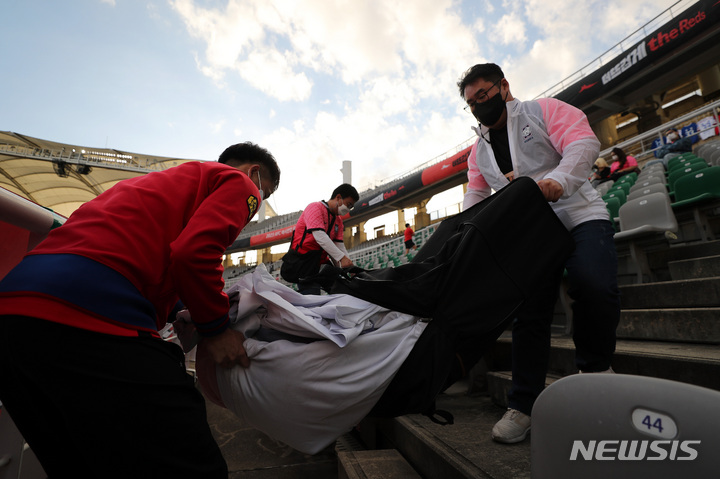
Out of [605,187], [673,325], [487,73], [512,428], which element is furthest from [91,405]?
[605,187]

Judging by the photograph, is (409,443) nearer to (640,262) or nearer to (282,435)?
(282,435)

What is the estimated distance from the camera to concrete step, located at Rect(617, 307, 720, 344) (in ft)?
5.40

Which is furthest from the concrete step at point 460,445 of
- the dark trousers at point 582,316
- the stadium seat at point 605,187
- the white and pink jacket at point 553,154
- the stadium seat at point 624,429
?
the stadium seat at point 605,187

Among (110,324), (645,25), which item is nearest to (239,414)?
(110,324)

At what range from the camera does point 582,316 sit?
4.35ft

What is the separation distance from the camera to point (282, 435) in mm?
910

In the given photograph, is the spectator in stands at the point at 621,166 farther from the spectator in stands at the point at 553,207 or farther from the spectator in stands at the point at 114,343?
the spectator in stands at the point at 114,343

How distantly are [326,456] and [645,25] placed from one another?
556 inches

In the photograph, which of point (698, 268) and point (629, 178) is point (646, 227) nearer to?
point (698, 268)

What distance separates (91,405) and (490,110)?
177 centimetres

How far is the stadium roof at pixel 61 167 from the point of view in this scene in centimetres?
2203

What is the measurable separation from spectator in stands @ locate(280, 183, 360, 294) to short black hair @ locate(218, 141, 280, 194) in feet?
4.80

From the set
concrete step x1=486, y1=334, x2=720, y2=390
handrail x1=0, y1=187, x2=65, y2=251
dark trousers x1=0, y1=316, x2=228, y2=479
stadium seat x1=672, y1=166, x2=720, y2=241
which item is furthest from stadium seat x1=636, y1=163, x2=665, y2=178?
handrail x1=0, y1=187, x2=65, y2=251

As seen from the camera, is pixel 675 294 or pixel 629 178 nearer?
pixel 675 294
